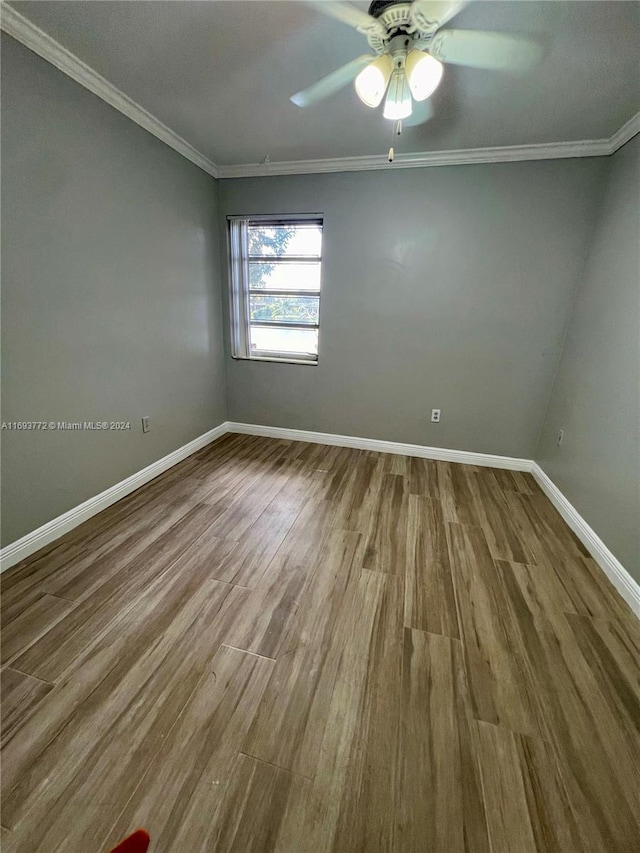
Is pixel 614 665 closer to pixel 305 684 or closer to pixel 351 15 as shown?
pixel 305 684

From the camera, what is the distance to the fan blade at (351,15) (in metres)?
1.19

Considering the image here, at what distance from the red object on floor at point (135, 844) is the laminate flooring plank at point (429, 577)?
1.06 meters

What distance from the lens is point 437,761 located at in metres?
0.99

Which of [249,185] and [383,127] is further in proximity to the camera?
[249,185]

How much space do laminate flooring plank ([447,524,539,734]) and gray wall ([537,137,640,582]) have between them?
74 cm

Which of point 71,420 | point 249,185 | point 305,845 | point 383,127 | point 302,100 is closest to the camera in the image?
point 305,845

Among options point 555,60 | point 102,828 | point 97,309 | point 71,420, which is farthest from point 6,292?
point 555,60

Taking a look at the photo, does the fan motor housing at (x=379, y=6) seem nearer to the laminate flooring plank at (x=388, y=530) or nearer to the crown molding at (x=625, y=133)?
the crown molding at (x=625, y=133)

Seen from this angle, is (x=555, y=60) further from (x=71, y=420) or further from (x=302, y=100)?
(x=71, y=420)

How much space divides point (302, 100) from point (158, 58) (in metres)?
0.72

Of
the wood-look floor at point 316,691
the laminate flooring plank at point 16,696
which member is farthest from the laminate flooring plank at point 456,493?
the laminate flooring plank at point 16,696

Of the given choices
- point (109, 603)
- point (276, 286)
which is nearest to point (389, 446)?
point (276, 286)

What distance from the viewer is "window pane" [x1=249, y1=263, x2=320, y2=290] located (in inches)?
116

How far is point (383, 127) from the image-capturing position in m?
2.06
